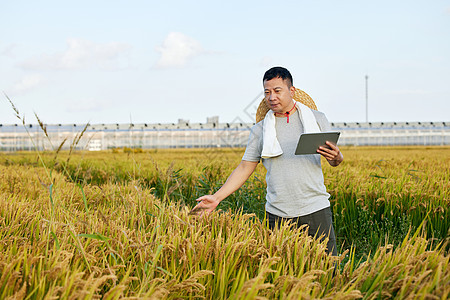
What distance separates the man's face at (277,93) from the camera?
9.56 feet

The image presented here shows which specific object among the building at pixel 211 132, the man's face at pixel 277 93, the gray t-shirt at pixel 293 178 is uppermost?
the building at pixel 211 132

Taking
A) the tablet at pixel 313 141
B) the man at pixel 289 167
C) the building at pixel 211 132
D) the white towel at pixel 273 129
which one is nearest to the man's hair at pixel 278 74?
the man at pixel 289 167

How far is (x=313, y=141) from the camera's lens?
8.80 ft

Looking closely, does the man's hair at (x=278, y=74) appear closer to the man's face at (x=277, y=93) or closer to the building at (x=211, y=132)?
the man's face at (x=277, y=93)

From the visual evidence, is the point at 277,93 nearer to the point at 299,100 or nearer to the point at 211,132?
the point at 299,100

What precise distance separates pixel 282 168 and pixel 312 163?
24cm

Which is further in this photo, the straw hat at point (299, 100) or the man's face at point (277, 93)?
the straw hat at point (299, 100)

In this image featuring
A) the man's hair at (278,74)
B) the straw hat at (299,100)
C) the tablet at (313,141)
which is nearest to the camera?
the tablet at (313,141)

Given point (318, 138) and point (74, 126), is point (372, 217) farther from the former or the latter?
point (74, 126)

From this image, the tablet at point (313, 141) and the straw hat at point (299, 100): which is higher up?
the straw hat at point (299, 100)

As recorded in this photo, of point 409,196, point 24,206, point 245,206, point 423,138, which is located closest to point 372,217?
point 409,196

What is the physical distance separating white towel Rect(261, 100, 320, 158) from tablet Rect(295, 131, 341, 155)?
23 cm

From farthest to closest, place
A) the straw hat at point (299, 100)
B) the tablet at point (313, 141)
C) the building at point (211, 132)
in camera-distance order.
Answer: the building at point (211, 132)
the straw hat at point (299, 100)
the tablet at point (313, 141)

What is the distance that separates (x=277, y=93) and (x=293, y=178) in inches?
26.1
